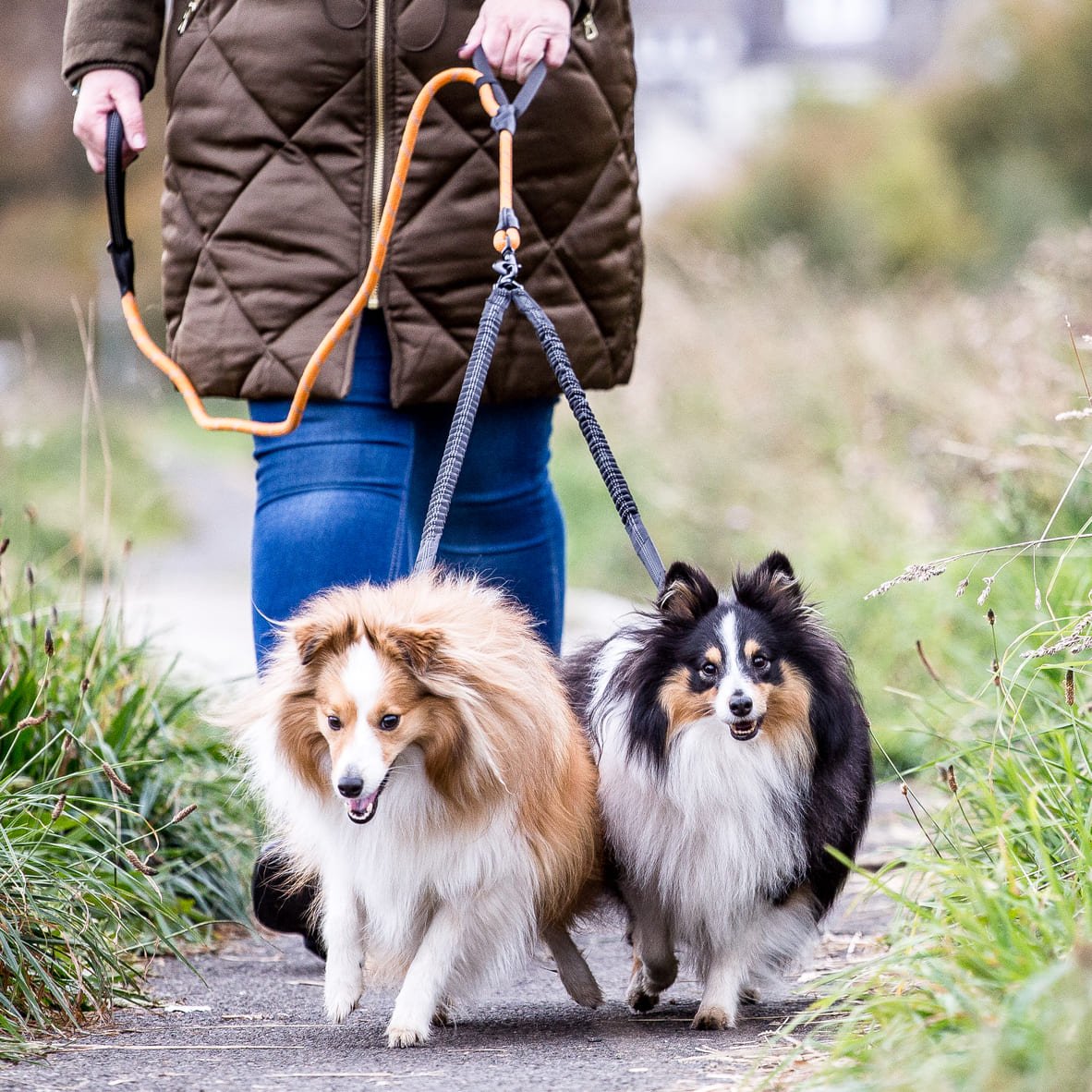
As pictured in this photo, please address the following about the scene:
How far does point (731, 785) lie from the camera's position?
3.30 m

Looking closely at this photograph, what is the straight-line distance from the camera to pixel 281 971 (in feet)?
12.6

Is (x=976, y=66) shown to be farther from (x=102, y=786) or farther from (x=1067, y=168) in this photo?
(x=102, y=786)

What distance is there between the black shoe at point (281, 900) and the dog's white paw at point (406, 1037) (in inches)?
21.6

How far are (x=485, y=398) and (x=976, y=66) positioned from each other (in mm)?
24626

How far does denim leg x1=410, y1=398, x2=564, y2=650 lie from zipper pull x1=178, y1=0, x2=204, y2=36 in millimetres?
973

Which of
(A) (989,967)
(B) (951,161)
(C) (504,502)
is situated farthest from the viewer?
(B) (951,161)

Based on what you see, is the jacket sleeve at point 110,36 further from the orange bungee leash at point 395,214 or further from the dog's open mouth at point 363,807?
the dog's open mouth at point 363,807

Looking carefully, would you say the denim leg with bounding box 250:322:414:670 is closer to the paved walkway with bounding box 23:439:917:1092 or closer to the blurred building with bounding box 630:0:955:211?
the paved walkway with bounding box 23:439:917:1092

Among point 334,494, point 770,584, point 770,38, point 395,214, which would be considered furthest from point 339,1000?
point 770,38

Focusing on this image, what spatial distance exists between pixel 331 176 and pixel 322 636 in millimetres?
1041

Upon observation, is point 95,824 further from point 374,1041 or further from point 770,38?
point 770,38

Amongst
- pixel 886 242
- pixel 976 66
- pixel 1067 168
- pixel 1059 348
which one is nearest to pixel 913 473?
pixel 1059 348

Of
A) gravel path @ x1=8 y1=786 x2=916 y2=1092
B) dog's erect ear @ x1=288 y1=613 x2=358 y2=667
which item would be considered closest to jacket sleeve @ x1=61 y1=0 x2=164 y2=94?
dog's erect ear @ x1=288 y1=613 x2=358 y2=667

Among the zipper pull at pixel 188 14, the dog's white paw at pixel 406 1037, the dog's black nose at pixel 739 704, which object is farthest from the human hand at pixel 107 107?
the dog's white paw at pixel 406 1037
